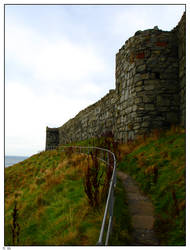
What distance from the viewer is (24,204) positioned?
6977 millimetres

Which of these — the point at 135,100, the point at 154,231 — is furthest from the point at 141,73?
the point at 154,231

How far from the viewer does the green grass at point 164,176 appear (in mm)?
3388

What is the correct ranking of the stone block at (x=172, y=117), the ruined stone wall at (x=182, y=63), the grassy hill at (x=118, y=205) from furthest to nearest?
1. the stone block at (x=172, y=117)
2. the ruined stone wall at (x=182, y=63)
3. the grassy hill at (x=118, y=205)

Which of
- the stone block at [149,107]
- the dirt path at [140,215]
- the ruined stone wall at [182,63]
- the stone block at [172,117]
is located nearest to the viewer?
the dirt path at [140,215]

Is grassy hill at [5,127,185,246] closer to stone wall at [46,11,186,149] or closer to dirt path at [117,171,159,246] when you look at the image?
dirt path at [117,171,159,246]

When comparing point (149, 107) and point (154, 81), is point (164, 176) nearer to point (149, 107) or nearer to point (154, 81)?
point (149, 107)

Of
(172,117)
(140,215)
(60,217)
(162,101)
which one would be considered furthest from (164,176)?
(162,101)

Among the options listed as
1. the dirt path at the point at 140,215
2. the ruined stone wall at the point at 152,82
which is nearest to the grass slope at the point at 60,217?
the dirt path at the point at 140,215

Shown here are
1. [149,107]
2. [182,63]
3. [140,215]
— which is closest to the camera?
[140,215]

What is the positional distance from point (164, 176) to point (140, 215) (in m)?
1.35

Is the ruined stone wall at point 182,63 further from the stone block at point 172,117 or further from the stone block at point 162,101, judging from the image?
the stone block at point 162,101

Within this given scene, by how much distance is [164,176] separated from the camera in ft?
16.3
